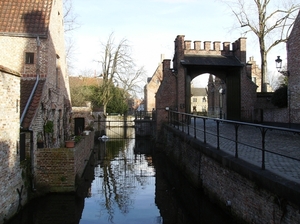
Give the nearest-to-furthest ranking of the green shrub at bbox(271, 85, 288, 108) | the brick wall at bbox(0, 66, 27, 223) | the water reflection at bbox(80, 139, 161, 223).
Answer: the brick wall at bbox(0, 66, 27, 223)
the water reflection at bbox(80, 139, 161, 223)
the green shrub at bbox(271, 85, 288, 108)

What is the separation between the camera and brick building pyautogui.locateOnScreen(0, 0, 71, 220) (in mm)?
9141

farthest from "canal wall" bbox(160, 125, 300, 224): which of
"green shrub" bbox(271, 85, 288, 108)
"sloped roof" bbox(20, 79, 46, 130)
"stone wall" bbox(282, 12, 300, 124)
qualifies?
"green shrub" bbox(271, 85, 288, 108)

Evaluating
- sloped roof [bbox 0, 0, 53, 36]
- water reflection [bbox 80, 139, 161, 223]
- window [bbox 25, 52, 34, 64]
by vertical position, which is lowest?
water reflection [bbox 80, 139, 161, 223]

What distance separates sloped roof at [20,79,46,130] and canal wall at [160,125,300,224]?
17.6 ft

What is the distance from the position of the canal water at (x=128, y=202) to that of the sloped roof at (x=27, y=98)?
239cm

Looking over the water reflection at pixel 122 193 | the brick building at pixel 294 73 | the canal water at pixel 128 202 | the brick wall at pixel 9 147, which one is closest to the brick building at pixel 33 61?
the brick wall at pixel 9 147

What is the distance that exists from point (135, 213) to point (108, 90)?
1127 inches

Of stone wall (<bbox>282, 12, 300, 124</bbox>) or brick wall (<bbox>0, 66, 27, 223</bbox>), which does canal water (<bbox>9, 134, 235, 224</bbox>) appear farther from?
stone wall (<bbox>282, 12, 300, 124</bbox>)

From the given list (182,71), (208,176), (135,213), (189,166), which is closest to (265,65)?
(182,71)

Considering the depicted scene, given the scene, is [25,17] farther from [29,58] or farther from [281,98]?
[281,98]

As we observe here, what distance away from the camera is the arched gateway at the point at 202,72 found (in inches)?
752

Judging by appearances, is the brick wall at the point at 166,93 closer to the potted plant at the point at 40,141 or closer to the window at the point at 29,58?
the window at the point at 29,58

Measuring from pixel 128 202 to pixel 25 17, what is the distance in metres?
8.45

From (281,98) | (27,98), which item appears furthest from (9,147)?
(281,98)
